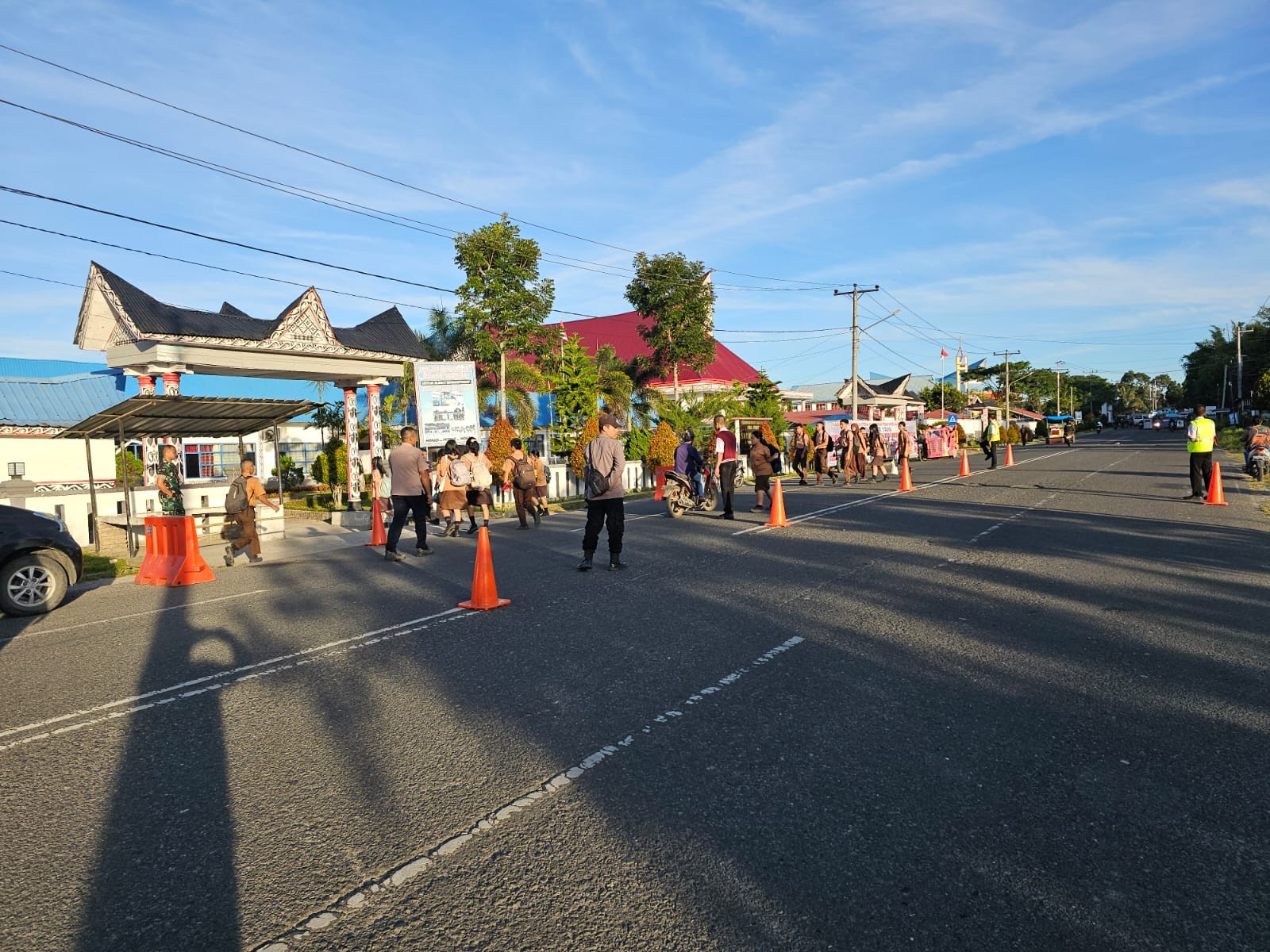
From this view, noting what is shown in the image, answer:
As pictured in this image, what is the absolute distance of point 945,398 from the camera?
82.6 metres

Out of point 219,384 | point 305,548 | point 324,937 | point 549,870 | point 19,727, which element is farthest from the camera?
point 219,384

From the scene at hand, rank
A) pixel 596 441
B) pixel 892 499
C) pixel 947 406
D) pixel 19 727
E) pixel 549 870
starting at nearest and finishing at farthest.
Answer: pixel 549 870
pixel 19 727
pixel 596 441
pixel 892 499
pixel 947 406

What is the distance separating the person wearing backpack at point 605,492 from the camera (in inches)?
397

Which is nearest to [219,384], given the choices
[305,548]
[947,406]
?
[305,548]

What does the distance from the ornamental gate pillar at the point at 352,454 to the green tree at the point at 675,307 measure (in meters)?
16.2

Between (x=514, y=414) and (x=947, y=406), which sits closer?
(x=514, y=414)

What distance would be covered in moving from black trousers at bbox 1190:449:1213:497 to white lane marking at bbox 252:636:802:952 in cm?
1612

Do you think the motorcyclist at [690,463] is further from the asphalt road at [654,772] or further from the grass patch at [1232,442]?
the grass patch at [1232,442]

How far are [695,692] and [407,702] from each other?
181 cm

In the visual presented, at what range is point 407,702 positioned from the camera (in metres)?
5.32

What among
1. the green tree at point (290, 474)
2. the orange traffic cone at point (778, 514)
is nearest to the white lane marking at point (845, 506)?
the orange traffic cone at point (778, 514)

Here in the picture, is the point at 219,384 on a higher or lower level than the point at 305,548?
higher

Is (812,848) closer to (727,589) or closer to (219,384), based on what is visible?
(727,589)

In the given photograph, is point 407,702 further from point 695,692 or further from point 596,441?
point 596,441
